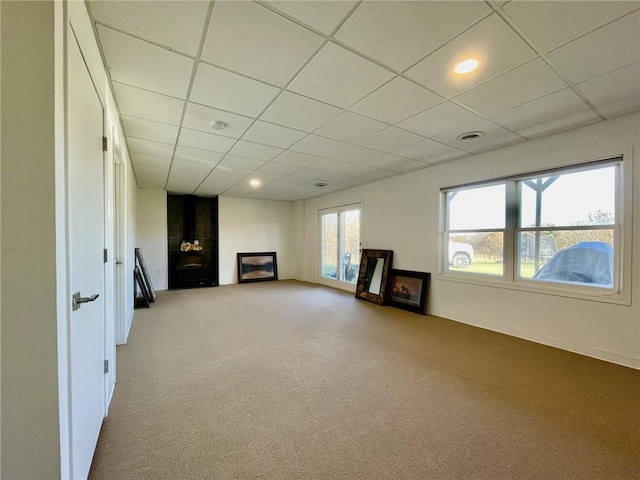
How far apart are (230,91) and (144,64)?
1.95 feet

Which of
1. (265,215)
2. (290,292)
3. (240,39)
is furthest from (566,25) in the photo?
(265,215)

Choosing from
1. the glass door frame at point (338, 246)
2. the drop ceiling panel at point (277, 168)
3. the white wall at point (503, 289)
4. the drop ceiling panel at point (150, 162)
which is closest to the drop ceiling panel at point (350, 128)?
the drop ceiling panel at point (277, 168)

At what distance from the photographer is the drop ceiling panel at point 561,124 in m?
2.69

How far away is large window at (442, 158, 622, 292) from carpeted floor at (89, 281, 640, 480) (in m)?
0.91

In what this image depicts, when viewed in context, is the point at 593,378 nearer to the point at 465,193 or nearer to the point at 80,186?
the point at 465,193

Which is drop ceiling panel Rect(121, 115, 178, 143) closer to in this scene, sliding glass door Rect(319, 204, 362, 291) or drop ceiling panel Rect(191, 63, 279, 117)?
drop ceiling panel Rect(191, 63, 279, 117)

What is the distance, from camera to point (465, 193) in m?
4.19

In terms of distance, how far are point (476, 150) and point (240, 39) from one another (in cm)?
336

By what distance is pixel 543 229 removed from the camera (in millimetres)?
3295

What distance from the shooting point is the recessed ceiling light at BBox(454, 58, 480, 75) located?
1860 mm

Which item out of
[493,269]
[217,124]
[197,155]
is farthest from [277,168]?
[493,269]

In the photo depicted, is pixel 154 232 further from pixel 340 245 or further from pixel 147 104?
pixel 147 104

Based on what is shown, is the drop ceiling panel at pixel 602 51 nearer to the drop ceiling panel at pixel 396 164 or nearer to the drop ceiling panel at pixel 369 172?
the drop ceiling panel at pixel 396 164

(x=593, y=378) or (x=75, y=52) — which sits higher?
(x=75, y=52)
